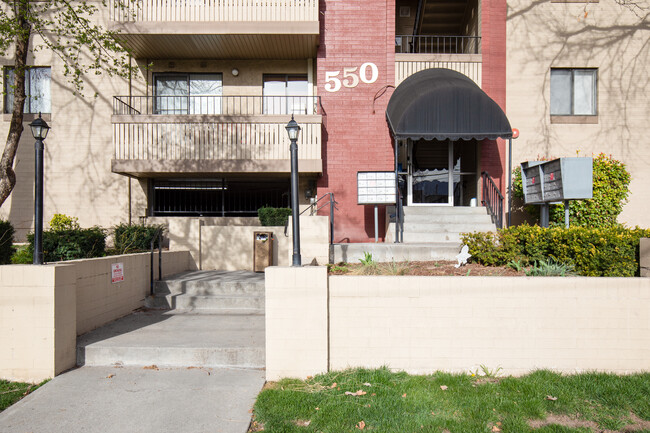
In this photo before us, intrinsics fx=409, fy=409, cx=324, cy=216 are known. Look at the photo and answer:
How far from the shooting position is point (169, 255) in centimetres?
927

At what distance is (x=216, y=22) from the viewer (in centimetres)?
1148

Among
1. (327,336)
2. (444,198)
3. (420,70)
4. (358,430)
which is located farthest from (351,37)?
(358,430)

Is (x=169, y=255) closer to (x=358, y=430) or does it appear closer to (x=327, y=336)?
(x=327, y=336)

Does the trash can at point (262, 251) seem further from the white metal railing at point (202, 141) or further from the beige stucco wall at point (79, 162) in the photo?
the beige stucco wall at point (79, 162)

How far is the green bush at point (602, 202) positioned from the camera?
1067 cm

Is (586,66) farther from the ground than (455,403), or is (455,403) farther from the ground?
(586,66)

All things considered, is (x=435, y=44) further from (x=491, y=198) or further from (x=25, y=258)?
(x=25, y=258)

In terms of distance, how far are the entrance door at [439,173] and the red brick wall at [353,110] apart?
132cm

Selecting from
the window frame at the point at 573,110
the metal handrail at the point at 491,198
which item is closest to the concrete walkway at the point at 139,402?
the metal handrail at the point at 491,198

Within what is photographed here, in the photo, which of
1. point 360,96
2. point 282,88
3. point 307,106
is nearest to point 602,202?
point 360,96

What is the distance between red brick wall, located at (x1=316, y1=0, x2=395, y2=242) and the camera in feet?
40.5

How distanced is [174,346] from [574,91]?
43.4ft

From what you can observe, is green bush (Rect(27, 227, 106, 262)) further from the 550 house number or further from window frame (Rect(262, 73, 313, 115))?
the 550 house number

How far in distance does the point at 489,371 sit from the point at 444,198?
8.51m
